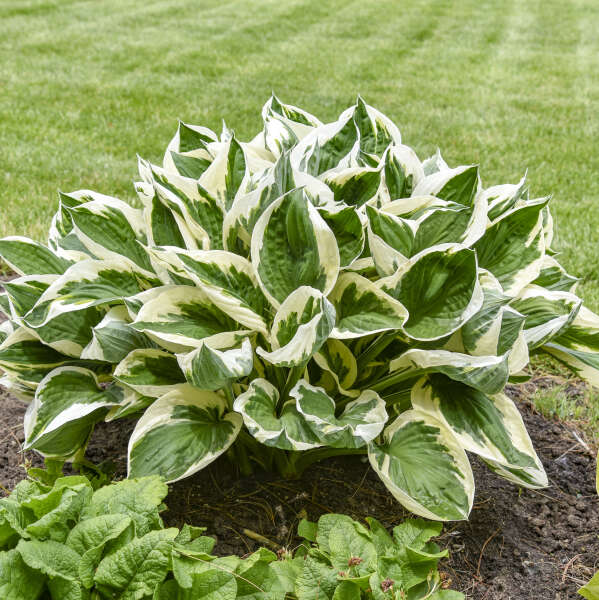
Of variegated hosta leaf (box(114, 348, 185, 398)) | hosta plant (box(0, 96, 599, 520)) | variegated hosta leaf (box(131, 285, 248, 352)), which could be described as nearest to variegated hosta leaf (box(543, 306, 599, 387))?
hosta plant (box(0, 96, 599, 520))

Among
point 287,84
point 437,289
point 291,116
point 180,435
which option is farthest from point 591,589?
point 287,84

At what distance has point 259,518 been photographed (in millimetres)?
1851

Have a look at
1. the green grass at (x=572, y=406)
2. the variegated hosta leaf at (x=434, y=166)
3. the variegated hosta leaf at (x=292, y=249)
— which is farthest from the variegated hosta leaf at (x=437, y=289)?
the green grass at (x=572, y=406)

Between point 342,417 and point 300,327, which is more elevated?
point 300,327

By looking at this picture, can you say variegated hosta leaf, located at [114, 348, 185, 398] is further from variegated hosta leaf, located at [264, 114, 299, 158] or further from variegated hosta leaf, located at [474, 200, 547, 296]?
variegated hosta leaf, located at [474, 200, 547, 296]

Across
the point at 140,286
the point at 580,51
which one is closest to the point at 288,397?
the point at 140,286

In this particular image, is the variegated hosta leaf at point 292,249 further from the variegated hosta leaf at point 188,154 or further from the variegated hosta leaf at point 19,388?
the variegated hosta leaf at point 19,388

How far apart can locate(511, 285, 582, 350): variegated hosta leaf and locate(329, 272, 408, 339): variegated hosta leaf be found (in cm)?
34

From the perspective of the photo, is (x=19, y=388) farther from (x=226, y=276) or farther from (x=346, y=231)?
(x=346, y=231)

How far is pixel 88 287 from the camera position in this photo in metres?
1.74

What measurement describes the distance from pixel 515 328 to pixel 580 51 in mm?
8803

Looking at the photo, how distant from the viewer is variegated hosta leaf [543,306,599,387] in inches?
73.2

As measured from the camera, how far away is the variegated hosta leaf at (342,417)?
1.50 meters

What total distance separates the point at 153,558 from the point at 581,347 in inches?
46.5
